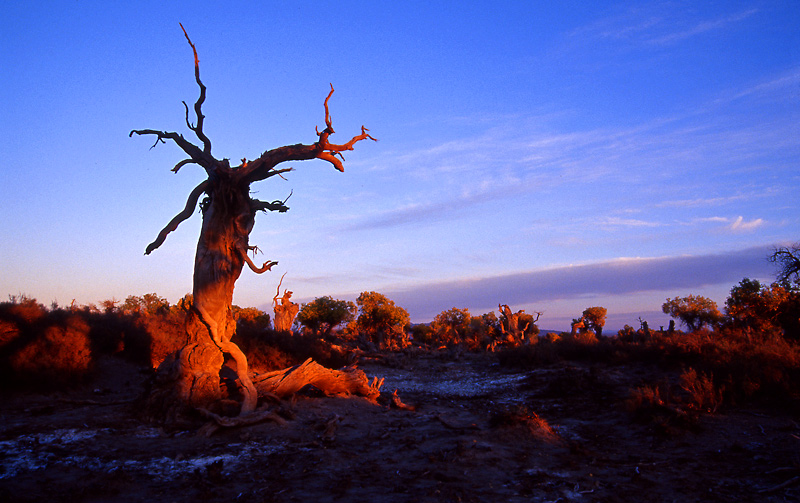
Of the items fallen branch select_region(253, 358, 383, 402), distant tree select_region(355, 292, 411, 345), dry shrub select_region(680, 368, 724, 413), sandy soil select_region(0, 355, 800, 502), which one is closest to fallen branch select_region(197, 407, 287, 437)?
sandy soil select_region(0, 355, 800, 502)

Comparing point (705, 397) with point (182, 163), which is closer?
point (705, 397)

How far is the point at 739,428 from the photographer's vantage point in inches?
314

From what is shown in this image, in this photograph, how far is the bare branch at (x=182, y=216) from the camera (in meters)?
9.31

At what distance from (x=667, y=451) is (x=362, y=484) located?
15.9 ft

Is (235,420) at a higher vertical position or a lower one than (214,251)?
lower

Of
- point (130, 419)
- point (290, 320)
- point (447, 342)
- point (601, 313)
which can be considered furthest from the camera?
point (601, 313)

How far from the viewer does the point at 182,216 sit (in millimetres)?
9758

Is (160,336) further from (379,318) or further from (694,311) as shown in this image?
(694,311)

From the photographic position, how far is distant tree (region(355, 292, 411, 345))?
111 feet

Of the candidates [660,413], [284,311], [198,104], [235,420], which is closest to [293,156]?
[198,104]

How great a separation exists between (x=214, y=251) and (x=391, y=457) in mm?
5419

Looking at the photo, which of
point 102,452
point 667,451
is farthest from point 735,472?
point 102,452

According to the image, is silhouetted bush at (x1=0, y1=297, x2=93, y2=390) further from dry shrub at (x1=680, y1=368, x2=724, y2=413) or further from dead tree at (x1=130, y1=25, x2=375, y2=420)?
dry shrub at (x1=680, y1=368, x2=724, y2=413)

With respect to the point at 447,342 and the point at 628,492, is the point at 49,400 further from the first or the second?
the point at 447,342
